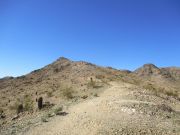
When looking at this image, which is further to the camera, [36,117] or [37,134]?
[36,117]

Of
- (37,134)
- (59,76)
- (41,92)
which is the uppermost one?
(59,76)

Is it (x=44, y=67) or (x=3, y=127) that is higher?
(x=44, y=67)

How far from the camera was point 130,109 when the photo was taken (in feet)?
62.6

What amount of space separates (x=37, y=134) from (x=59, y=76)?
29915 millimetres

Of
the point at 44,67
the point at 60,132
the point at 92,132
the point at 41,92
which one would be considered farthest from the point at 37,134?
the point at 44,67

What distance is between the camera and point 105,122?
17016 millimetres

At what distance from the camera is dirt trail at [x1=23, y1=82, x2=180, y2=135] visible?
15.7 m

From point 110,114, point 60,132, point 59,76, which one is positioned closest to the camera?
point 60,132

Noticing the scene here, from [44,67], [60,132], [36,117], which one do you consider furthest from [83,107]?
[44,67]

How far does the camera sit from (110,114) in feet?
61.0

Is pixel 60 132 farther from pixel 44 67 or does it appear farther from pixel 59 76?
pixel 44 67

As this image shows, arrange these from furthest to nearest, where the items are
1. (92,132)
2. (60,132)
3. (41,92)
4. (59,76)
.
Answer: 1. (59,76)
2. (41,92)
3. (60,132)
4. (92,132)

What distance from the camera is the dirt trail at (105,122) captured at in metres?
15.7

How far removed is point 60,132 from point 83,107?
513 centimetres
